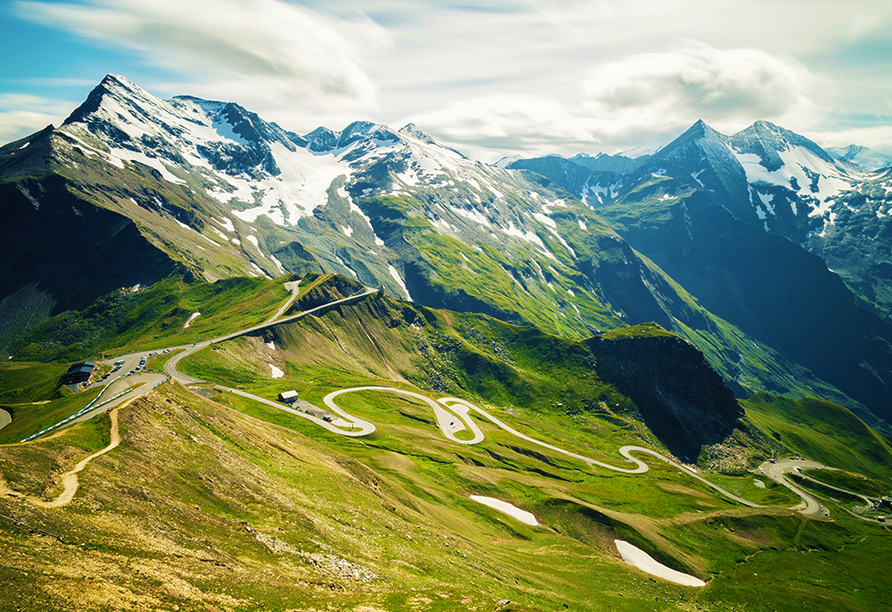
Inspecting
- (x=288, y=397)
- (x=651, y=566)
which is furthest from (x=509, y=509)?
(x=288, y=397)

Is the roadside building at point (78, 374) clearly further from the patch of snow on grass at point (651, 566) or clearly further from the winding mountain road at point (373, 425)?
the patch of snow on grass at point (651, 566)

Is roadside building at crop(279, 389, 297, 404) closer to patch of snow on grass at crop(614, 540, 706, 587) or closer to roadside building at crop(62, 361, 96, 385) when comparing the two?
roadside building at crop(62, 361, 96, 385)

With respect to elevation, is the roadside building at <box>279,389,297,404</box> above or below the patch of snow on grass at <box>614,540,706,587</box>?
above

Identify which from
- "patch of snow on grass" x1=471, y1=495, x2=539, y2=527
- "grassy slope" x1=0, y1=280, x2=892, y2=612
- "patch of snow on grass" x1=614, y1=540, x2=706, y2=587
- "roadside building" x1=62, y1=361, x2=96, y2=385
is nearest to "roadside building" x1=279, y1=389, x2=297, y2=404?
"grassy slope" x1=0, y1=280, x2=892, y2=612

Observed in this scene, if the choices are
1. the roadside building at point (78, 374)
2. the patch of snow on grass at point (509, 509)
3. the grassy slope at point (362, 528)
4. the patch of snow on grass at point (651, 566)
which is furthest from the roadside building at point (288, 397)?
the patch of snow on grass at point (651, 566)

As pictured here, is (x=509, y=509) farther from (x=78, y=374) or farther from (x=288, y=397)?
(x=78, y=374)

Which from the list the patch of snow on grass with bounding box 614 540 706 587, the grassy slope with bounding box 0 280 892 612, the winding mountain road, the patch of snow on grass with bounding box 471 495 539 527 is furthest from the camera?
the patch of snow on grass with bounding box 471 495 539 527
